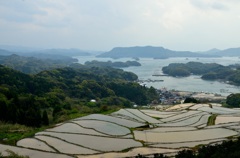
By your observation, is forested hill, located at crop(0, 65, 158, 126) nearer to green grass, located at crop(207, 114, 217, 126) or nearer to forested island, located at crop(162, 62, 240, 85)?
green grass, located at crop(207, 114, 217, 126)

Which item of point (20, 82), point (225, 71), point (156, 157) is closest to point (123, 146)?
point (156, 157)

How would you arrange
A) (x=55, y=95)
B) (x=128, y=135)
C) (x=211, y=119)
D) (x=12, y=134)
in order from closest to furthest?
1. (x=12, y=134)
2. (x=128, y=135)
3. (x=211, y=119)
4. (x=55, y=95)

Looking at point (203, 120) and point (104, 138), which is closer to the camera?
point (104, 138)

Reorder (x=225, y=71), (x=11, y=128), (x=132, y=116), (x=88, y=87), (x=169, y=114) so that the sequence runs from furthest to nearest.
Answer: (x=225, y=71)
(x=88, y=87)
(x=169, y=114)
(x=132, y=116)
(x=11, y=128)

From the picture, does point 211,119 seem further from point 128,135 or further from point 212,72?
point 212,72

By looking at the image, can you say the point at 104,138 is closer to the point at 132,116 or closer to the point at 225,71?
the point at 132,116

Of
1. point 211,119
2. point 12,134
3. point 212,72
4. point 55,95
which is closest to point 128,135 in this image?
point 12,134

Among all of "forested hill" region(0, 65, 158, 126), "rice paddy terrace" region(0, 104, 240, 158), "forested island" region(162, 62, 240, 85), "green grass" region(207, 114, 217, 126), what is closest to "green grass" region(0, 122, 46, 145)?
"rice paddy terrace" region(0, 104, 240, 158)
